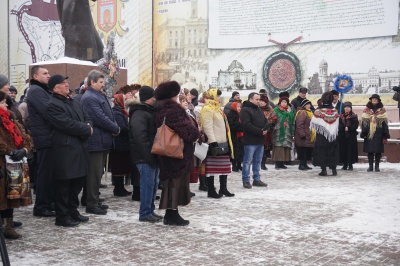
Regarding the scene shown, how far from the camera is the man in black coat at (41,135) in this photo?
6.39 m

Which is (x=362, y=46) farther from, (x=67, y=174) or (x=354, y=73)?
(x=67, y=174)

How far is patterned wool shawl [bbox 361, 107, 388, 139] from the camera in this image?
37.5 ft

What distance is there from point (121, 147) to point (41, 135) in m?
1.66

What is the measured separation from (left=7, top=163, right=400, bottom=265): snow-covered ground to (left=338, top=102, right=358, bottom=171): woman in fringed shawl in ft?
11.0

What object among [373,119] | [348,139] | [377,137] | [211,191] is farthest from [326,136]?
[211,191]

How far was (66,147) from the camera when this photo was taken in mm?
5902

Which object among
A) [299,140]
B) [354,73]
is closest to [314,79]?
[354,73]

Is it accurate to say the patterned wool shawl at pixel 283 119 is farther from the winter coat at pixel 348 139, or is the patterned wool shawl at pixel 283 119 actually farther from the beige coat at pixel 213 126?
the beige coat at pixel 213 126

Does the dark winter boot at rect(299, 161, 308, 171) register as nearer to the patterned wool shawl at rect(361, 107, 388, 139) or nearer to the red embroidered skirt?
the patterned wool shawl at rect(361, 107, 388, 139)

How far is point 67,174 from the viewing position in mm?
5840

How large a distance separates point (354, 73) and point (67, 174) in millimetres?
14767

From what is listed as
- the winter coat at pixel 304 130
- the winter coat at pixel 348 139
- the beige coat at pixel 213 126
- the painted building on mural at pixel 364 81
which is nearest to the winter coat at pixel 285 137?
the winter coat at pixel 304 130

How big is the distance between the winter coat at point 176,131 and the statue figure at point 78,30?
5.64m

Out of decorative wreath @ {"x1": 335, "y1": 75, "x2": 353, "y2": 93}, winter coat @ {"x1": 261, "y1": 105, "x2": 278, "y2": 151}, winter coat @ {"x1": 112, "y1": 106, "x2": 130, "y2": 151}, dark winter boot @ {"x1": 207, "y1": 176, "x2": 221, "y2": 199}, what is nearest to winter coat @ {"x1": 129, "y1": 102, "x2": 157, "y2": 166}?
winter coat @ {"x1": 112, "y1": 106, "x2": 130, "y2": 151}
